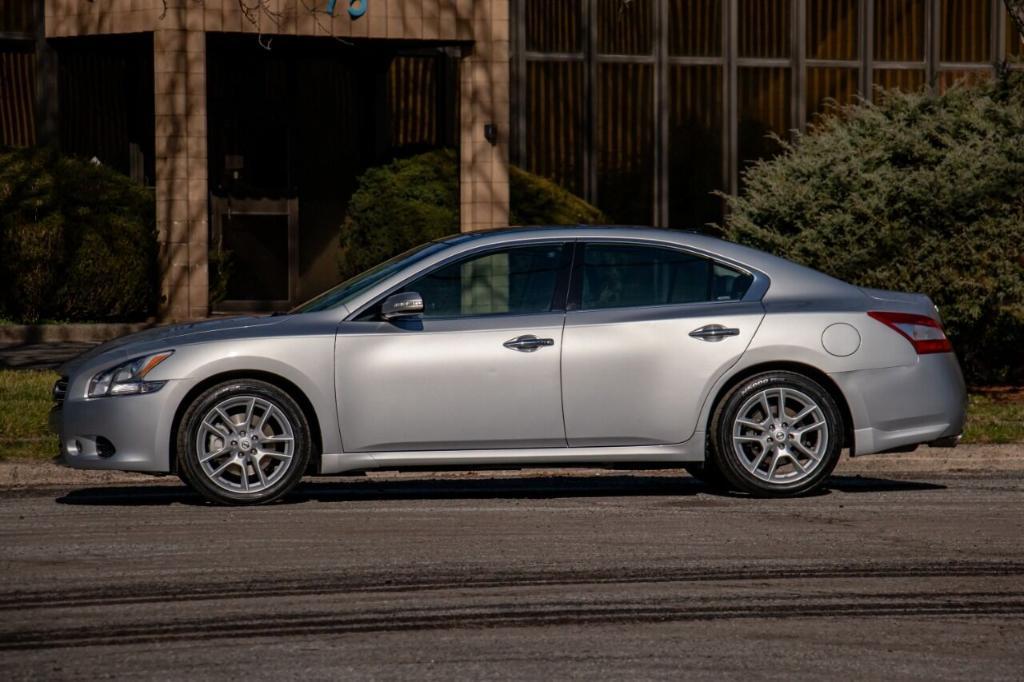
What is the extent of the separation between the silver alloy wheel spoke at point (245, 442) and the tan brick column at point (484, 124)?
1460cm

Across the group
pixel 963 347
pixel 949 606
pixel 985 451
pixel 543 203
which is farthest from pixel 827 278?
pixel 543 203

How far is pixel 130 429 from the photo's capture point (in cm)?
909

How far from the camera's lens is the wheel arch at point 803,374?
31.2ft

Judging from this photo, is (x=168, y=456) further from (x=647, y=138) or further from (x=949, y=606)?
(x=647, y=138)

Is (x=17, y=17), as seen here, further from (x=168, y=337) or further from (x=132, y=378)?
(x=132, y=378)

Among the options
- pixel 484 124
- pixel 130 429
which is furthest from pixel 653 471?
pixel 484 124

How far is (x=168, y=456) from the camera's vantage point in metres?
9.14

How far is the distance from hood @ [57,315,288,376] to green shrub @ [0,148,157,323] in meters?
11.6

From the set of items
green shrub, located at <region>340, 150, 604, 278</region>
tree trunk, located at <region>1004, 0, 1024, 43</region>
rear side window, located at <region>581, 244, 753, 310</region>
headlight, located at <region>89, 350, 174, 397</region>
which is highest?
tree trunk, located at <region>1004, 0, 1024, 43</region>

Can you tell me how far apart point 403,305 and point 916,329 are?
2.86 m

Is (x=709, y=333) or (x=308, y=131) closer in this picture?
(x=709, y=333)

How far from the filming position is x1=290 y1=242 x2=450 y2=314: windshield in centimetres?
952

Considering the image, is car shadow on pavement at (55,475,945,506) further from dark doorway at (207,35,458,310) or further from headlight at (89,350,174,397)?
dark doorway at (207,35,458,310)

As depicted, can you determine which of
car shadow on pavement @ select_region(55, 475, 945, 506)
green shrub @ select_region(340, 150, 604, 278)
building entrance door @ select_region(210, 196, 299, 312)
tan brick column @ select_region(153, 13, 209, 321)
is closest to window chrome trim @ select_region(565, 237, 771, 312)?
car shadow on pavement @ select_region(55, 475, 945, 506)
